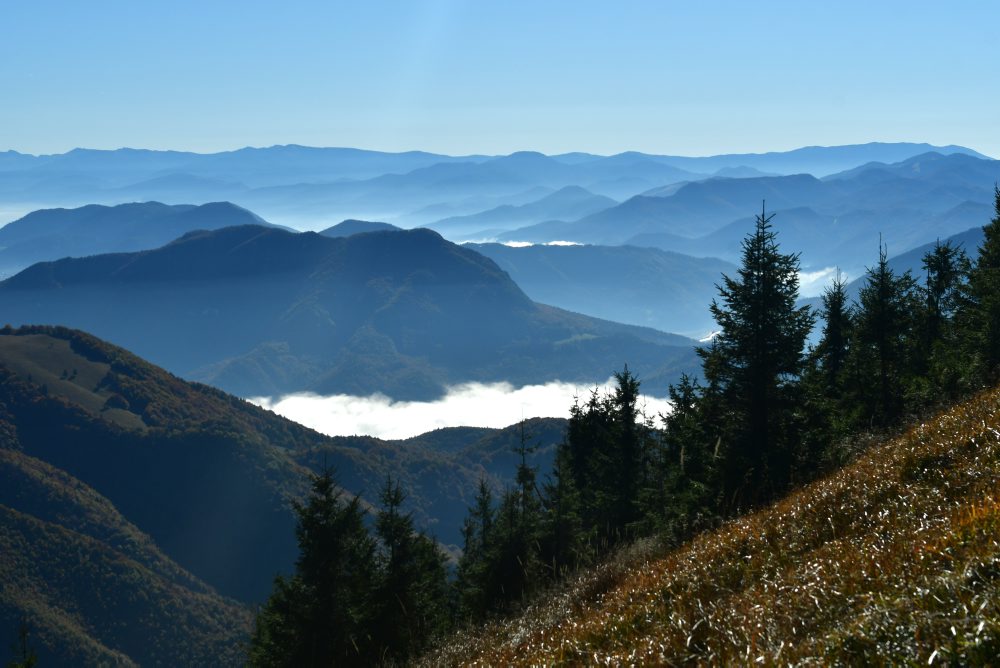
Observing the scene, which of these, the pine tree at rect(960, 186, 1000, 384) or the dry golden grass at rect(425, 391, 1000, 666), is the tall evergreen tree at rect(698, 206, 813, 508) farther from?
the dry golden grass at rect(425, 391, 1000, 666)

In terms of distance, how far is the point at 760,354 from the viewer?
891 inches

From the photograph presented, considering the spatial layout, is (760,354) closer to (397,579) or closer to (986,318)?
(986,318)

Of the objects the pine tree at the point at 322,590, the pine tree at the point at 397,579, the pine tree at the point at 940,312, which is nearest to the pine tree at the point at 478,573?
the pine tree at the point at 397,579

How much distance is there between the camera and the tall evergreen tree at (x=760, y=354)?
2195cm

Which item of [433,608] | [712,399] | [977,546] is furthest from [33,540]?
[977,546]

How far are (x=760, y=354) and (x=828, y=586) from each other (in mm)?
16823

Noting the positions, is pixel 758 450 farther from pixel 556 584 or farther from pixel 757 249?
pixel 556 584

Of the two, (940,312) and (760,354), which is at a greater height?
(940,312)

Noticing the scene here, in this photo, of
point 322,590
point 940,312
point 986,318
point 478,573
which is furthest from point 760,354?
point 940,312

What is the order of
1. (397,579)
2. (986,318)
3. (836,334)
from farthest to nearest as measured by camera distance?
1. (836,334)
2. (397,579)
3. (986,318)

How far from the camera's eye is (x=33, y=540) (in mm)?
183375

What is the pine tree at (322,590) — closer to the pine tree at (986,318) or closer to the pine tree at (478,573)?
the pine tree at (478,573)

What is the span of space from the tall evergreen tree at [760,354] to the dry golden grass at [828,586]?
953cm

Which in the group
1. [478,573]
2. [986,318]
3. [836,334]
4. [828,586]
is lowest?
[478,573]
